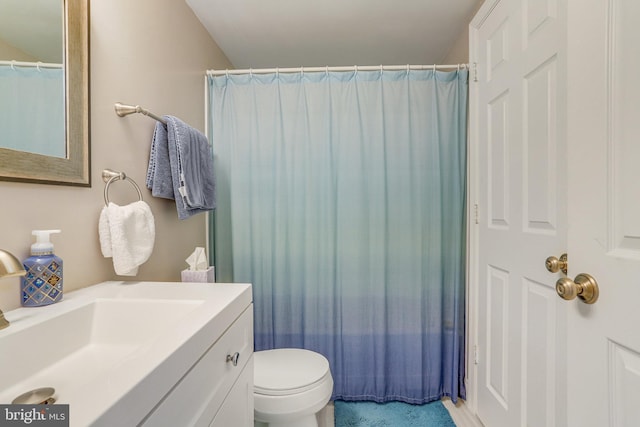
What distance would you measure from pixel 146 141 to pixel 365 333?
152cm

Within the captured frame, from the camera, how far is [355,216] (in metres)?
1.76

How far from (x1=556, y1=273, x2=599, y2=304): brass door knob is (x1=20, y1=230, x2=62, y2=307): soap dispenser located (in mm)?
1291

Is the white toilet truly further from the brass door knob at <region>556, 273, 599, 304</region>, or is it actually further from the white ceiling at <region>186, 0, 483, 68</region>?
the white ceiling at <region>186, 0, 483, 68</region>

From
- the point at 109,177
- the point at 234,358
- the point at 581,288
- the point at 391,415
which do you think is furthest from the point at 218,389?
the point at 391,415

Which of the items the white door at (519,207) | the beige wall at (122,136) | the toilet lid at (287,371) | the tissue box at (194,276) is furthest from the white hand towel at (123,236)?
the white door at (519,207)

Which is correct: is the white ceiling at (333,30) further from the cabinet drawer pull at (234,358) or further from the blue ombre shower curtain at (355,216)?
the cabinet drawer pull at (234,358)

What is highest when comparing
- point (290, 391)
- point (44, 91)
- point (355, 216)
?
point (44, 91)

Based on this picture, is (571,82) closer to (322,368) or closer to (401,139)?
(401,139)

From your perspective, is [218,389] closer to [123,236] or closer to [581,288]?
[123,236]

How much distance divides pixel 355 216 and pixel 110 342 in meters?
1.28

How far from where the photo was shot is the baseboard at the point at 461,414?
1.57 m

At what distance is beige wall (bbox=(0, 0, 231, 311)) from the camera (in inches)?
30.7

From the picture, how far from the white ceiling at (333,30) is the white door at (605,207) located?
1163 mm

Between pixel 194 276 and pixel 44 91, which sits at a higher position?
pixel 44 91
